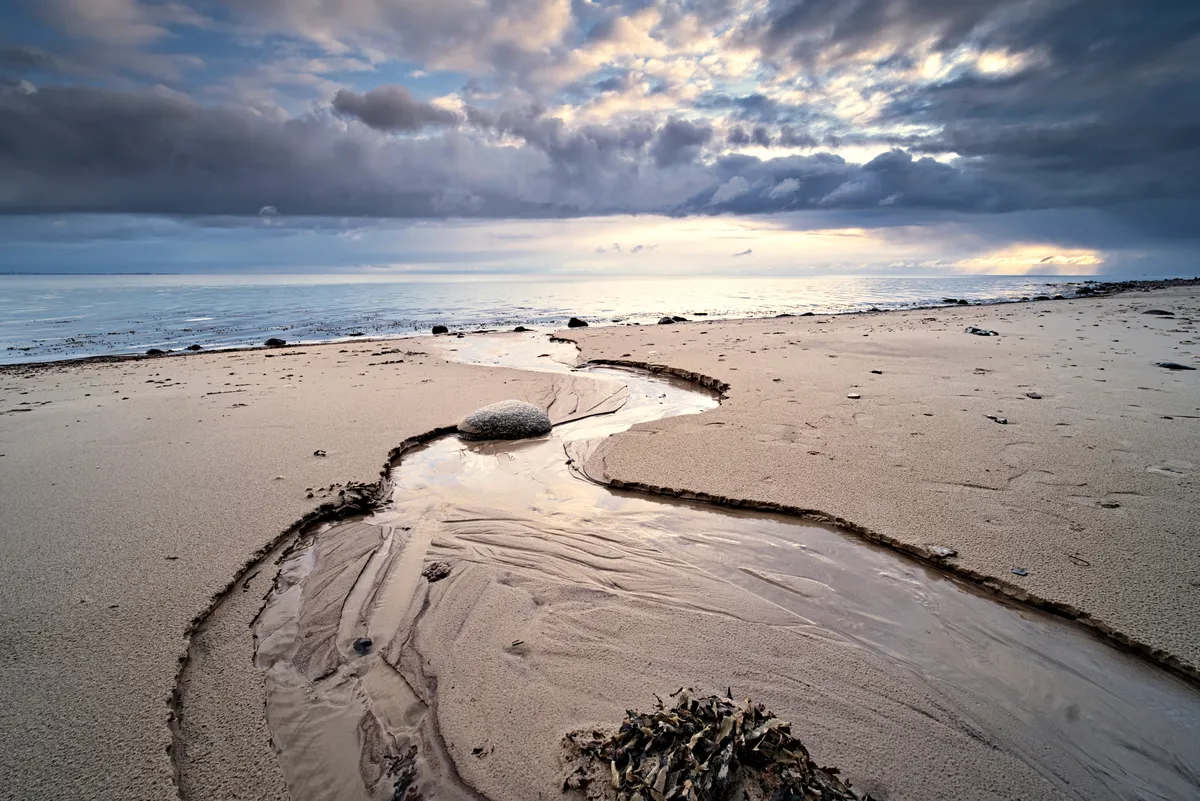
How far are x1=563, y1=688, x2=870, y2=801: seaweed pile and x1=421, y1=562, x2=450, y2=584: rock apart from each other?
194 cm

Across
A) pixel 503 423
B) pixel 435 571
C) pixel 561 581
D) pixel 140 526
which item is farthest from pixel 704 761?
pixel 503 423

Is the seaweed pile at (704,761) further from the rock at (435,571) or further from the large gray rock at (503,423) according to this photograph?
the large gray rock at (503,423)

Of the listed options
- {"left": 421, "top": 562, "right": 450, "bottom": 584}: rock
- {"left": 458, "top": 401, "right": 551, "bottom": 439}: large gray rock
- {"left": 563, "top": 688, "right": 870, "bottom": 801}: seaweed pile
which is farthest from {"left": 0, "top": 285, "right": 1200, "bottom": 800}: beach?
{"left": 458, "top": 401, "right": 551, "bottom": 439}: large gray rock

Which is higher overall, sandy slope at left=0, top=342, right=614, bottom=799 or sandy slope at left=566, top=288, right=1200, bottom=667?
sandy slope at left=566, top=288, right=1200, bottom=667

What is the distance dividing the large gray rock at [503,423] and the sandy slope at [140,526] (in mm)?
647

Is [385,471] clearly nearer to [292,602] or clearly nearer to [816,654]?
[292,602]

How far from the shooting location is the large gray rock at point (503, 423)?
7.15m

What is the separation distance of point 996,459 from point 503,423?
5529 millimetres

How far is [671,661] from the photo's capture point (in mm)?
3023

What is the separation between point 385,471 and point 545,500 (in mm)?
1887

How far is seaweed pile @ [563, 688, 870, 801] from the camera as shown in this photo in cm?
194

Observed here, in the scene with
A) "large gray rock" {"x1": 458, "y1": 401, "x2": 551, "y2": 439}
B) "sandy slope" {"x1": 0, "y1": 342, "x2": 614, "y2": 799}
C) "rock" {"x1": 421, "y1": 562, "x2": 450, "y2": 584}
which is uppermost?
"large gray rock" {"x1": 458, "y1": 401, "x2": 551, "y2": 439}

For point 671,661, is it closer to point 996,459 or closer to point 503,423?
point 996,459

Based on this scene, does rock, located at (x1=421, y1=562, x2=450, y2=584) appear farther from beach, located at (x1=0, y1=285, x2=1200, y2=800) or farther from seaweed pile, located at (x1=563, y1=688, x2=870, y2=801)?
seaweed pile, located at (x1=563, y1=688, x2=870, y2=801)
